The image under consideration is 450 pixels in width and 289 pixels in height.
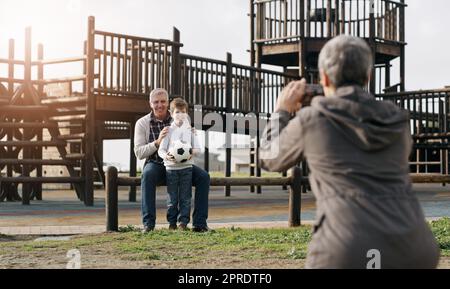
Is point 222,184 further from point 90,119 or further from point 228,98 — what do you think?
point 228,98

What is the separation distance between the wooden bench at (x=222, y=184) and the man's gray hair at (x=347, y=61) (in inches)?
235

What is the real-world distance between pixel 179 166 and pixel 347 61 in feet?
19.0

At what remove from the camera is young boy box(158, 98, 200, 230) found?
8.24 meters

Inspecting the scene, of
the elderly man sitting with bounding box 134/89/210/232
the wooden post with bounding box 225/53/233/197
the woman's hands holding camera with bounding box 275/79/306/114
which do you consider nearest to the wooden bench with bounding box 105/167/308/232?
the elderly man sitting with bounding box 134/89/210/232

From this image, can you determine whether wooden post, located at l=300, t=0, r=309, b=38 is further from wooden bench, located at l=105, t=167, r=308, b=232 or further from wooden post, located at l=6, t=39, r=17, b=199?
wooden bench, located at l=105, t=167, r=308, b=232

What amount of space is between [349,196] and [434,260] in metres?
0.40

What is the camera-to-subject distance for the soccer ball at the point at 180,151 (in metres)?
8.19

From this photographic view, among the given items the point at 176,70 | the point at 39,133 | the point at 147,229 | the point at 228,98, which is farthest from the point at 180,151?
the point at 228,98

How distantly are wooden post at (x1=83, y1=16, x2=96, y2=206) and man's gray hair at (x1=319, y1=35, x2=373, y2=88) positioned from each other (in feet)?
34.1

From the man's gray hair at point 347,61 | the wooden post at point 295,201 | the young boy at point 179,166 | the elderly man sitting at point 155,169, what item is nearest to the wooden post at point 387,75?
the wooden post at point 295,201

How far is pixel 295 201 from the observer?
9.45 meters

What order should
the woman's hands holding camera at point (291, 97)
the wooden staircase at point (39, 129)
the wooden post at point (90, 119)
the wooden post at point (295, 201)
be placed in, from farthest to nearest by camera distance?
the wooden staircase at point (39, 129)
the wooden post at point (90, 119)
the wooden post at point (295, 201)
the woman's hands holding camera at point (291, 97)

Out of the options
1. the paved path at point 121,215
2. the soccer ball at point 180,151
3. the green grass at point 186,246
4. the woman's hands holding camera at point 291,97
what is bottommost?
the paved path at point 121,215

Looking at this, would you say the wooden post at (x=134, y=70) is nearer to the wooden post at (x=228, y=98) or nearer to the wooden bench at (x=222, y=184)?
the wooden post at (x=228, y=98)
